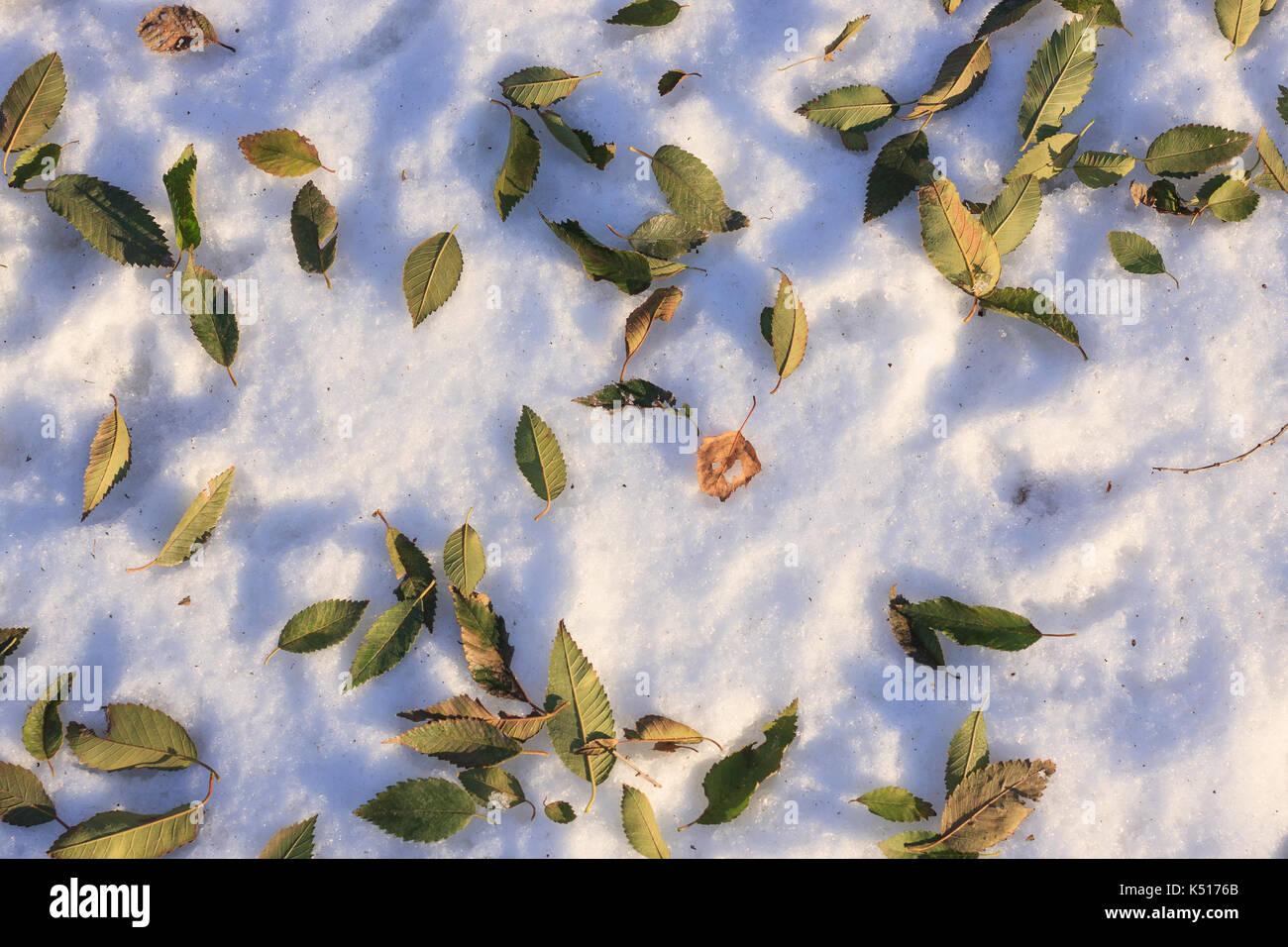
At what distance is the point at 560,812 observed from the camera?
2236 millimetres

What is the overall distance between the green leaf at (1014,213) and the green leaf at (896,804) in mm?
1451

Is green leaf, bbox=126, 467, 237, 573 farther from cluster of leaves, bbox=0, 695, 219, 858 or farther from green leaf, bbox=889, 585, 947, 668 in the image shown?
green leaf, bbox=889, 585, 947, 668

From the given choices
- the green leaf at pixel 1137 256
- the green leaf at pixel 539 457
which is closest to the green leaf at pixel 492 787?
the green leaf at pixel 539 457

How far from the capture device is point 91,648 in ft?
7.53

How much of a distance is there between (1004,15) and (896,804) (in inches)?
83.7

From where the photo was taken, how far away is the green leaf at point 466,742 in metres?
2.23

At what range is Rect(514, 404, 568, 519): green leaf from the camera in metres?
2.24

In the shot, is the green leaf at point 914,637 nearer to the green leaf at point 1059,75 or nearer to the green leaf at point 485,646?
the green leaf at point 485,646

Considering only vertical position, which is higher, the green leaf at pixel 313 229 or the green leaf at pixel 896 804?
the green leaf at pixel 313 229

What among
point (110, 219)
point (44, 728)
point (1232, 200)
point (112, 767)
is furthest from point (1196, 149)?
point (44, 728)

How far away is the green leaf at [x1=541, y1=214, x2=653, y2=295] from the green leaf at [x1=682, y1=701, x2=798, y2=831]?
4.03ft

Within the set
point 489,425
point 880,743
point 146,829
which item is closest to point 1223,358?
point 880,743

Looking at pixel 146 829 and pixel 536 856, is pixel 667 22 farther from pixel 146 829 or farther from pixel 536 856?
pixel 146 829

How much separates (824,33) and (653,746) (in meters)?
1.98
